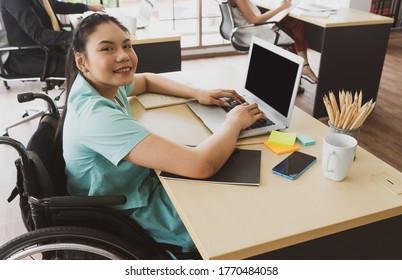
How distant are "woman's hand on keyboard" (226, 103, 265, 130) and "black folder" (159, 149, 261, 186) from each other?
0.14m

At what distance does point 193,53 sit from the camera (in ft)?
16.2

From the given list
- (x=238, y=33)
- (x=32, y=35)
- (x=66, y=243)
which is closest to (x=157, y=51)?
(x=32, y=35)

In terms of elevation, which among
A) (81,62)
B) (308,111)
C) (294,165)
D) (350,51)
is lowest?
(308,111)

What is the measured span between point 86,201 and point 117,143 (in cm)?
18

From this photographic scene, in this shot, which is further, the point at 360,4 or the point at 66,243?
the point at 360,4

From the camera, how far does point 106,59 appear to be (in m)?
1.24

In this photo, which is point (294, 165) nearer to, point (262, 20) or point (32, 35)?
point (32, 35)

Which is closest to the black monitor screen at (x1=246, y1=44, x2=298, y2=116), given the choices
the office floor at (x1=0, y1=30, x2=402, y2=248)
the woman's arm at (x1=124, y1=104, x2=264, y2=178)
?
the woman's arm at (x1=124, y1=104, x2=264, y2=178)

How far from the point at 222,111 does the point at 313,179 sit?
544 mm

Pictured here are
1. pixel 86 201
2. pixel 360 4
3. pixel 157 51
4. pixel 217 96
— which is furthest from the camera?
pixel 360 4

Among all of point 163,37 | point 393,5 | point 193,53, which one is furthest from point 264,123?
point 393,5

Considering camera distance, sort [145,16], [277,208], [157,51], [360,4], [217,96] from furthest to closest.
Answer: [360,4] → [145,16] → [157,51] → [217,96] → [277,208]

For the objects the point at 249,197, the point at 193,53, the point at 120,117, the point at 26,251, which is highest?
the point at 120,117
